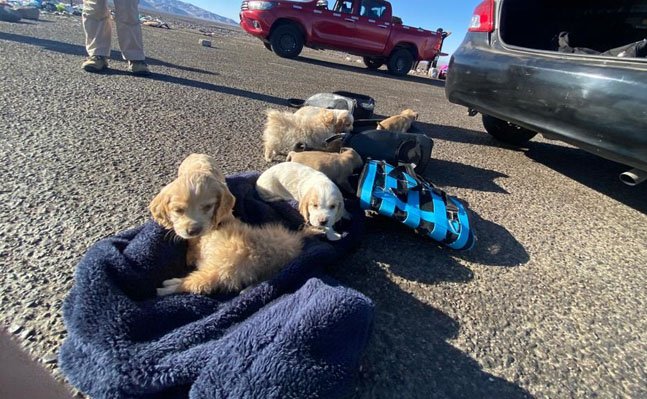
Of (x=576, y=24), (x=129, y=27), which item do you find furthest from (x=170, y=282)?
(x=576, y=24)

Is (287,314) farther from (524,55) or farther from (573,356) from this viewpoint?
(524,55)

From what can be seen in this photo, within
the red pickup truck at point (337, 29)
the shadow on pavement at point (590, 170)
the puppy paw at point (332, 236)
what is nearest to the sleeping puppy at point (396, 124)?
the shadow on pavement at point (590, 170)

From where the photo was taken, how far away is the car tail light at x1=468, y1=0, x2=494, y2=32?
11.5ft

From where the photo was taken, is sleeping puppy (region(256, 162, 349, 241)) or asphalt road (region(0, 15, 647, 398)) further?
sleeping puppy (region(256, 162, 349, 241))

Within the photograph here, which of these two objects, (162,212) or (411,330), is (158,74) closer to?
(162,212)

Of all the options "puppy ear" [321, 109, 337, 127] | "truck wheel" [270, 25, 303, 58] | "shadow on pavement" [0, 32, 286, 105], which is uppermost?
"truck wheel" [270, 25, 303, 58]

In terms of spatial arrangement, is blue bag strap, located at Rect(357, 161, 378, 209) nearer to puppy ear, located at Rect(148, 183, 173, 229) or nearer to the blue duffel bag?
the blue duffel bag

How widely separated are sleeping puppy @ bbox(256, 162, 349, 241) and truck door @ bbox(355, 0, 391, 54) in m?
10.3

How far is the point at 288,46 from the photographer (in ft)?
36.3

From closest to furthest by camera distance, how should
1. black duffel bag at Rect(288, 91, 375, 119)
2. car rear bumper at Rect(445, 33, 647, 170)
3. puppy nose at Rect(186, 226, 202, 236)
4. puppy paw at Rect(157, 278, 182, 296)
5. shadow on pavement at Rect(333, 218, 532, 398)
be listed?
shadow on pavement at Rect(333, 218, 532, 398) < puppy paw at Rect(157, 278, 182, 296) < puppy nose at Rect(186, 226, 202, 236) < car rear bumper at Rect(445, 33, 647, 170) < black duffel bag at Rect(288, 91, 375, 119)

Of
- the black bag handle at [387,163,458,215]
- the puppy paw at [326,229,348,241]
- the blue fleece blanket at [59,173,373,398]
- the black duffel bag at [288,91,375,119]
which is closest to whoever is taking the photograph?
the blue fleece blanket at [59,173,373,398]

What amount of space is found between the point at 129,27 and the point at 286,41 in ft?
23.2

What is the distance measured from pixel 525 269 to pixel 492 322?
624 mm

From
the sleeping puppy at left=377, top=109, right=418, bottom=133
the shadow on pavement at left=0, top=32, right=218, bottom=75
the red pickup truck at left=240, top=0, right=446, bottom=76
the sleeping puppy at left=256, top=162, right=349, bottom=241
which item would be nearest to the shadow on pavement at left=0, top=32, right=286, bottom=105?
the shadow on pavement at left=0, top=32, right=218, bottom=75
